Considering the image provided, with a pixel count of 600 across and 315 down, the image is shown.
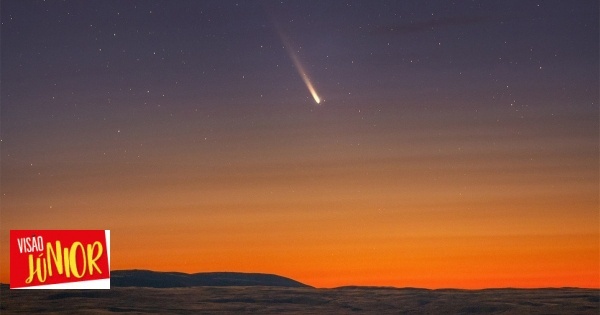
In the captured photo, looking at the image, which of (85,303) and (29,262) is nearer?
(29,262)

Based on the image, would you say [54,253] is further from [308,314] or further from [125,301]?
[125,301]

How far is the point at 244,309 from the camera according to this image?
192125 millimetres

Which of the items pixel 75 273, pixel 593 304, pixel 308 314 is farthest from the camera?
pixel 593 304

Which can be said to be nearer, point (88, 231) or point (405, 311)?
point (88, 231)

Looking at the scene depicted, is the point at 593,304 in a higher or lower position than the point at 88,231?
lower

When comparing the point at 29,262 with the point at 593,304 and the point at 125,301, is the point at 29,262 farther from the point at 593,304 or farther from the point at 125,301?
the point at 593,304

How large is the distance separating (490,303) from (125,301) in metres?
89.5

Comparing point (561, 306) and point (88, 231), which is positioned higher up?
point (88, 231)

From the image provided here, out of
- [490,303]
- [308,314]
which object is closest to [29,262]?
[308,314]

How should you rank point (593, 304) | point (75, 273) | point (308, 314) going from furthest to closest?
point (593, 304), point (308, 314), point (75, 273)

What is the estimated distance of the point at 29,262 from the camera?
54031 mm

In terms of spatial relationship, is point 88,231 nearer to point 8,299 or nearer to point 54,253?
point 54,253

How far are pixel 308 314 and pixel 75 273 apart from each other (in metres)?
133

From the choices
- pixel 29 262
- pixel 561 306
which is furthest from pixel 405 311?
pixel 29 262
